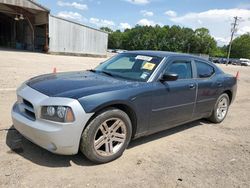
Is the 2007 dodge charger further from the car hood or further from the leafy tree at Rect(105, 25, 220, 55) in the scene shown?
the leafy tree at Rect(105, 25, 220, 55)

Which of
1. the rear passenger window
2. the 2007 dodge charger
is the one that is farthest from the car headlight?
the rear passenger window

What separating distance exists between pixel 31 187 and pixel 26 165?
1.79 ft

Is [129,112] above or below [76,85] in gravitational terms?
below

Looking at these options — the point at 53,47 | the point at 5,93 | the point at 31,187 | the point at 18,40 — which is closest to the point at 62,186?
the point at 31,187

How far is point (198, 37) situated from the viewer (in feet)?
325

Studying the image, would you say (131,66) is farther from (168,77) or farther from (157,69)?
(168,77)

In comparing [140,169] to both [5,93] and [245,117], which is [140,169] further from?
[5,93]

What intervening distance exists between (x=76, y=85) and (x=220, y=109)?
3.94 metres

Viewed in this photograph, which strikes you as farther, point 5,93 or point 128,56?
point 5,93

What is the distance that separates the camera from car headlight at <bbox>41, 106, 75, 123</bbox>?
3.22 metres

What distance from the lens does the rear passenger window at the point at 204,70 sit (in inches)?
210

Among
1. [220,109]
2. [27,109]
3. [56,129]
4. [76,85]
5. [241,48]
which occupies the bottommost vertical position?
[220,109]

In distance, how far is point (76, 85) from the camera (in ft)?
12.1

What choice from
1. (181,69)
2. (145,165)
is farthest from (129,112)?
(181,69)
